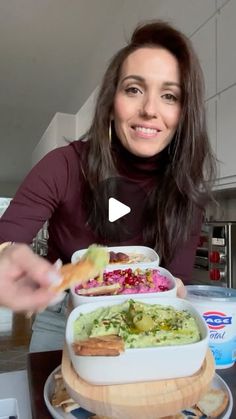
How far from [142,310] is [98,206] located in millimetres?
402

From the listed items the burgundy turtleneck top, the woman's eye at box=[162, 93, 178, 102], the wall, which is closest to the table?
the burgundy turtleneck top

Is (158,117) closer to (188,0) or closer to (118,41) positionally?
(188,0)

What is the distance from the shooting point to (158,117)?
2.43 ft

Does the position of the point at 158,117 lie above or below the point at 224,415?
above

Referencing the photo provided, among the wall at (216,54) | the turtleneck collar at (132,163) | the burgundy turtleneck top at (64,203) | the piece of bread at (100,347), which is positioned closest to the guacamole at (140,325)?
the piece of bread at (100,347)

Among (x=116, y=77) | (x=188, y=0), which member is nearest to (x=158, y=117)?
(x=116, y=77)

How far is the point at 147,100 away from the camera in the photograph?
2.39 feet

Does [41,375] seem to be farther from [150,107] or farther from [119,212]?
[150,107]

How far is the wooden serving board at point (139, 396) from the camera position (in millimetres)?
315

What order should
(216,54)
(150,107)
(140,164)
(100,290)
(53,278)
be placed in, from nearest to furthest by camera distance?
1. (53,278)
2. (100,290)
3. (150,107)
4. (140,164)
5. (216,54)

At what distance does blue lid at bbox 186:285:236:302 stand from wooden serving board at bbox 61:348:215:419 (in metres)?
0.23

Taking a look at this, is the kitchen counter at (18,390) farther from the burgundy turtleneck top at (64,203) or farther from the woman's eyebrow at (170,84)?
the woman's eyebrow at (170,84)

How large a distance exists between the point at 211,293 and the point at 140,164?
35 centimetres

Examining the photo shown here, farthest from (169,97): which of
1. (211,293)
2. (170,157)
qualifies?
(211,293)
